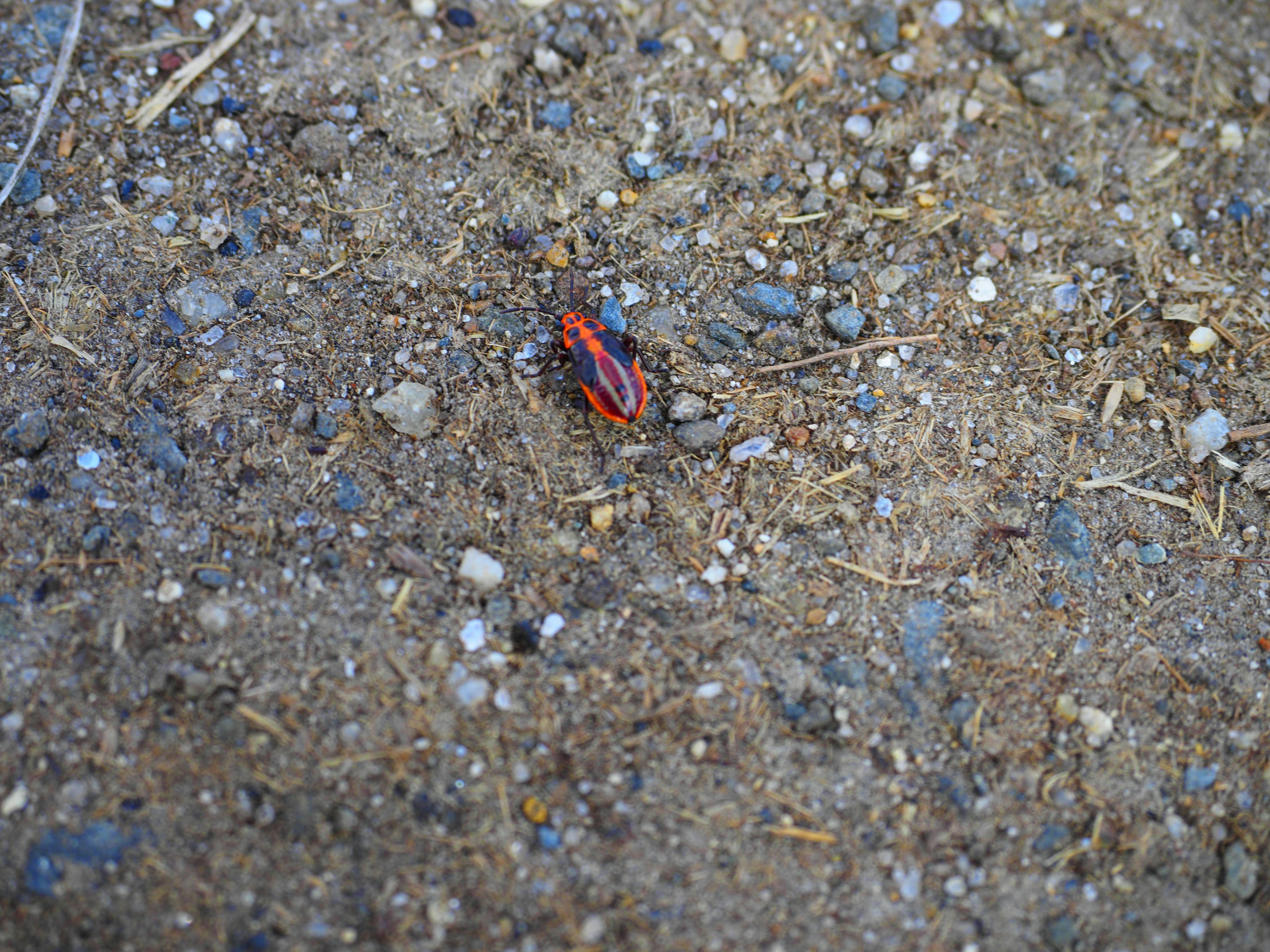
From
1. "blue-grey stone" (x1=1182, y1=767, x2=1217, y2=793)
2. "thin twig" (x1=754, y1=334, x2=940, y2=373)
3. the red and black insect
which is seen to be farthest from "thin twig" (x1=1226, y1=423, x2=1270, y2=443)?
the red and black insect

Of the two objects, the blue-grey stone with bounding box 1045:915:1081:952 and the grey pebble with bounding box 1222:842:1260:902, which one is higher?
the grey pebble with bounding box 1222:842:1260:902

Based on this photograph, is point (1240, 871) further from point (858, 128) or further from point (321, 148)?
point (321, 148)

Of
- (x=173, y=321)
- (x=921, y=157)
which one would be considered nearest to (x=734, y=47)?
(x=921, y=157)

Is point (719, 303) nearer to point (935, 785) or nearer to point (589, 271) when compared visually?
point (589, 271)

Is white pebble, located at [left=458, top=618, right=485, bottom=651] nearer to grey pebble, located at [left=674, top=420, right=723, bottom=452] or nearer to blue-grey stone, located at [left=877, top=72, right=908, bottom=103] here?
grey pebble, located at [left=674, top=420, right=723, bottom=452]

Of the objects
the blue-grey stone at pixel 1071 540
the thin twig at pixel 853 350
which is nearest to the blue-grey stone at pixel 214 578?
the thin twig at pixel 853 350

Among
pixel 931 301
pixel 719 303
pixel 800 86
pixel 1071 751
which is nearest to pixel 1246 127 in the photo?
pixel 931 301
